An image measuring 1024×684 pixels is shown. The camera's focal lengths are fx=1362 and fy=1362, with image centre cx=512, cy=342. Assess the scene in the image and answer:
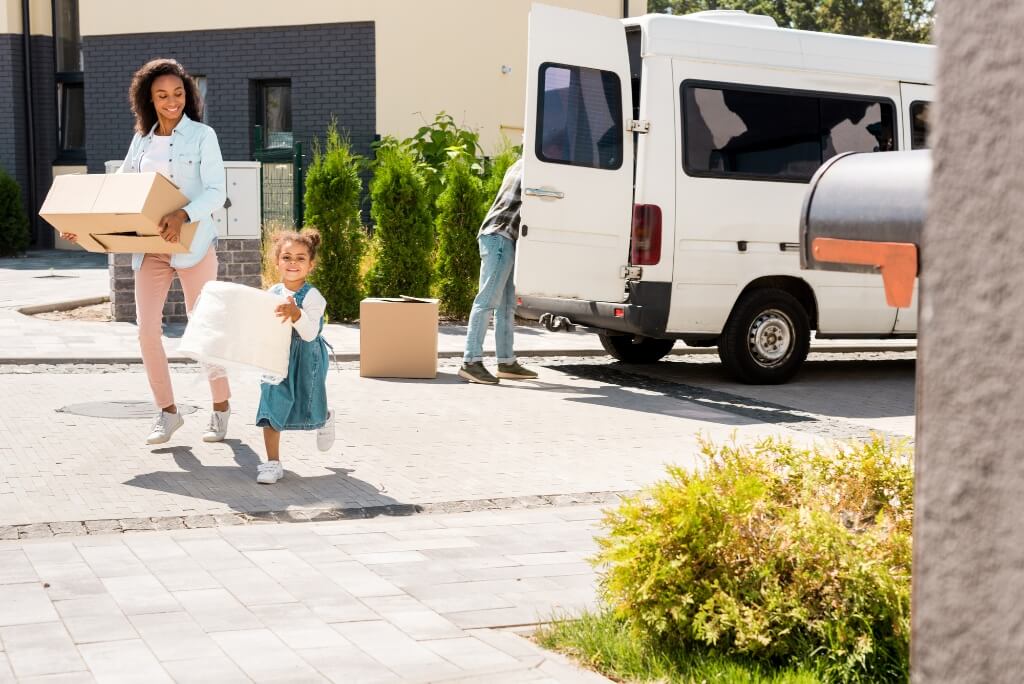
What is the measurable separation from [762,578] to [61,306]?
41.9ft

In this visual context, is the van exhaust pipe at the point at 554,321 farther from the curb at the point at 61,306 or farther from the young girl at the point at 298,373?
the curb at the point at 61,306

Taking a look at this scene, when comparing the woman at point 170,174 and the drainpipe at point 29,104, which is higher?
the drainpipe at point 29,104

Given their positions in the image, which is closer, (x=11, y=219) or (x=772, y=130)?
(x=772, y=130)

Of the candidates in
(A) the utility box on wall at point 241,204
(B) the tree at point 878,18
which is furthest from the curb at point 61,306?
(B) the tree at point 878,18

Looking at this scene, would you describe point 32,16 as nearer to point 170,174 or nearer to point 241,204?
Answer: point 241,204

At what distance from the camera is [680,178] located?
1036 centimetres

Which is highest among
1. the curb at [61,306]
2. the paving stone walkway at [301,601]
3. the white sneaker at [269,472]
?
the curb at [61,306]

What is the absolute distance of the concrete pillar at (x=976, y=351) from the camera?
0.97 metres

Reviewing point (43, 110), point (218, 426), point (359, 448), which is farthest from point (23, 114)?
point (359, 448)

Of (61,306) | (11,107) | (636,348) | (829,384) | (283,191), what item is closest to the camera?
(829,384)

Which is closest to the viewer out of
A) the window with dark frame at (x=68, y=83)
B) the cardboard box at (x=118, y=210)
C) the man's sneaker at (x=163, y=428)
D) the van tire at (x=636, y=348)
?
the cardboard box at (x=118, y=210)

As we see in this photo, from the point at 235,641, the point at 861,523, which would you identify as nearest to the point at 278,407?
the point at 235,641

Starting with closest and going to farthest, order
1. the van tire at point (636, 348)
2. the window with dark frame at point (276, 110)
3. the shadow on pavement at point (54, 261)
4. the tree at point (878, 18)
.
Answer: the van tire at point (636, 348) → the shadow on pavement at point (54, 261) → the window with dark frame at point (276, 110) → the tree at point (878, 18)

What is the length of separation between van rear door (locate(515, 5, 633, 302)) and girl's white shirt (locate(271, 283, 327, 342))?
12.4 feet
